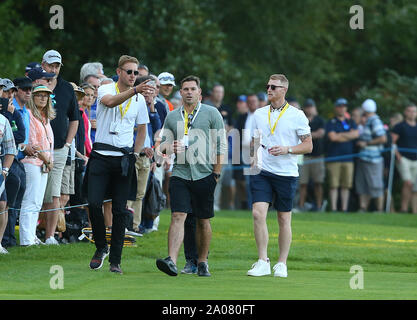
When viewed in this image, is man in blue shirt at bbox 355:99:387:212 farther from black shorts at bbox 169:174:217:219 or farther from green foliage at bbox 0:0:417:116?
black shorts at bbox 169:174:217:219

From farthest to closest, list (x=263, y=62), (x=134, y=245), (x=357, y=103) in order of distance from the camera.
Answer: (x=263, y=62)
(x=357, y=103)
(x=134, y=245)

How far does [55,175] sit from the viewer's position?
50.6ft

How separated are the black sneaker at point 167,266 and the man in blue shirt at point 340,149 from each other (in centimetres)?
1375

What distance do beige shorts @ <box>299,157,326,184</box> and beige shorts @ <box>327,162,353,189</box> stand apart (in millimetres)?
205

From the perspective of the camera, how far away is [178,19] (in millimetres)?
31922

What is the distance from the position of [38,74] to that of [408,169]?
1328 cm

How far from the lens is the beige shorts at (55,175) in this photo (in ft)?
50.5

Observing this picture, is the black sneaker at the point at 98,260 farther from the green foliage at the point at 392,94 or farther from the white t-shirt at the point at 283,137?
the green foliage at the point at 392,94

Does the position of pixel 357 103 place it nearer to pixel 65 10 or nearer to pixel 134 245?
pixel 65 10

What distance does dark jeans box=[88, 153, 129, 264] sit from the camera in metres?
12.7

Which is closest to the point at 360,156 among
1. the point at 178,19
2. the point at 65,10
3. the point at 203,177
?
the point at 178,19

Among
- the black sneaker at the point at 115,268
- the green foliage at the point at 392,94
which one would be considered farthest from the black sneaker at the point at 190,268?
the green foliage at the point at 392,94

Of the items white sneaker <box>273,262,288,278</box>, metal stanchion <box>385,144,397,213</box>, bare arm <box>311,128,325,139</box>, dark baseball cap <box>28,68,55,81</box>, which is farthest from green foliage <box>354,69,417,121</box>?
white sneaker <box>273,262,288,278</box>

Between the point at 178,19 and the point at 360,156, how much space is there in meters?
8.58
